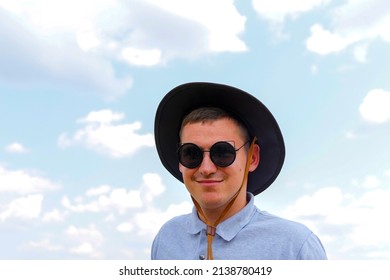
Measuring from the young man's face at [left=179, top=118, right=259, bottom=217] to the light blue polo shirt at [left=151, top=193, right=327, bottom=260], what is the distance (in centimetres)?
20

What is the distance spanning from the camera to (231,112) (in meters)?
5.21

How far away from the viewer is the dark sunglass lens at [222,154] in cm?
491

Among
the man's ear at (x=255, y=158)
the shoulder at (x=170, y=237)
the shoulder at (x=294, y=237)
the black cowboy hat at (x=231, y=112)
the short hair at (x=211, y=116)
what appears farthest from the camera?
the shoulder at (x=170, y=237)

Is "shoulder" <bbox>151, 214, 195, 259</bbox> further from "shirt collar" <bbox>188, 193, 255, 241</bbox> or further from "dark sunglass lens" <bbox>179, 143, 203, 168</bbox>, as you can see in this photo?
"dark sunglass lens" <bbox>179, 143, 203, 168</bbox>

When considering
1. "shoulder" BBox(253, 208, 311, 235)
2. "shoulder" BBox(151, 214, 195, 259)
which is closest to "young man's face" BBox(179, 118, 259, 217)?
"shoulder" BBox(253, 208, 311, 235)

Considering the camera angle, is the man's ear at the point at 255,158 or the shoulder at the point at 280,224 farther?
the man's ear at the point at 255,158

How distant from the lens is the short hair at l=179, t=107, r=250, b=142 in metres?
5.05

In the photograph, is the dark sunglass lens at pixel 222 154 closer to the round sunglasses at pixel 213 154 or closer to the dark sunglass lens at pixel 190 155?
the round sunglasses at pixel 213 154

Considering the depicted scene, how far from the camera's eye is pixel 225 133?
5039 millimetres

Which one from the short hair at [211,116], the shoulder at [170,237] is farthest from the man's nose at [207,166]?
the shoulder at [170,237]

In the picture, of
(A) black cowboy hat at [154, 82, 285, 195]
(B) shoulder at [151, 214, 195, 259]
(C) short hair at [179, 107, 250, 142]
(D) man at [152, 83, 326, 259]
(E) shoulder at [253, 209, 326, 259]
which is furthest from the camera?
(B) shoulder at [151, 214, 195, 259]

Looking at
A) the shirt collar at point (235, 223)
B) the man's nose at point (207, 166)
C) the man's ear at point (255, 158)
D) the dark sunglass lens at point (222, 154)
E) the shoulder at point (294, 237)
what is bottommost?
the shoulder at point (294, 237)
